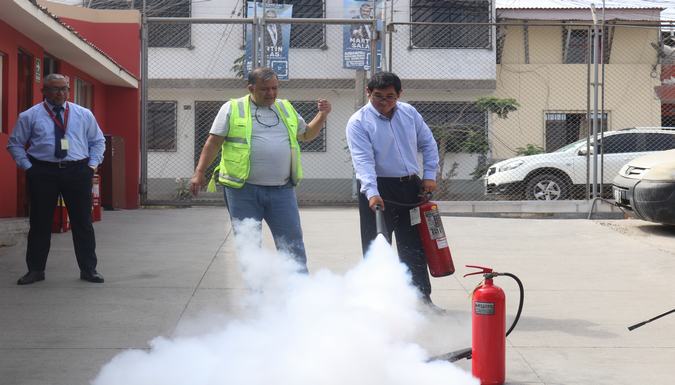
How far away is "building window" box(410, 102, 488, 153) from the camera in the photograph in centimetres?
2005

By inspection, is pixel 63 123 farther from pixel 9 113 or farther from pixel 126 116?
pixel 126 116

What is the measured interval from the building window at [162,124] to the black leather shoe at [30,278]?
46.8ft

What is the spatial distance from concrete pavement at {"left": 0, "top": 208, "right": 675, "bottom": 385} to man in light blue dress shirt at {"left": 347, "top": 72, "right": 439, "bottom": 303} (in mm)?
673

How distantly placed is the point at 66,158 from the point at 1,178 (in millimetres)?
3989

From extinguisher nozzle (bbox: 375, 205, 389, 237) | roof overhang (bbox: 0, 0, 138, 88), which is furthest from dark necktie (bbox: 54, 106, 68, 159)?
extinguisher nozzle (bbox: 375, 205, 389, 237)

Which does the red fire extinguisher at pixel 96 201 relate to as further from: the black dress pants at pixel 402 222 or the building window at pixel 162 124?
the building window at pixel 162 124

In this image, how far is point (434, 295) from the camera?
24.3ft

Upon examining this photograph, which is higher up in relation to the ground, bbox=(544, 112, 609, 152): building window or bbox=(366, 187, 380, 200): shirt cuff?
bbox=(544, 112, 609, 152): building window

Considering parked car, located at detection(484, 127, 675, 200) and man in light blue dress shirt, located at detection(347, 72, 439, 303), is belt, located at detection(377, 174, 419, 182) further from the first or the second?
parked car, located at detection(484, 127, 675, 200)

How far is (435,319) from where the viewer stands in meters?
6.39

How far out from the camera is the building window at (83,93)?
14281mm

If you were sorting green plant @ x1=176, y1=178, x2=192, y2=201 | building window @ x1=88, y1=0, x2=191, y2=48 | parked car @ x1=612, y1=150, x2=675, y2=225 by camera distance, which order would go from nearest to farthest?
parked car @ x1=612, y1=150, x2=675, y2=225 → green plant @ x1=176, y1=178, x2=192, y2=201 → building window @ x1=88, y1=0, x2=191, y2=48

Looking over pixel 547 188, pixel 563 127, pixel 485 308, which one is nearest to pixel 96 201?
pixel 547 188

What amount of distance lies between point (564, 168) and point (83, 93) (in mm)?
8526
